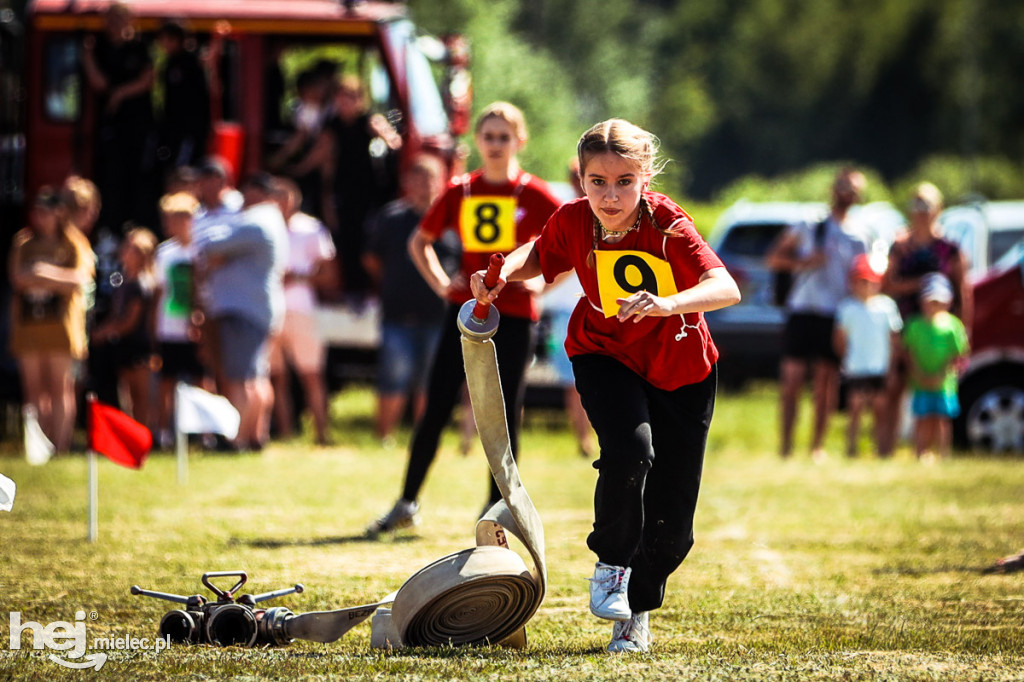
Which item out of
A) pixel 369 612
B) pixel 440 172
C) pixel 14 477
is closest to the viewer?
pixel 369 612

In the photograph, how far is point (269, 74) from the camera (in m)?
13.5

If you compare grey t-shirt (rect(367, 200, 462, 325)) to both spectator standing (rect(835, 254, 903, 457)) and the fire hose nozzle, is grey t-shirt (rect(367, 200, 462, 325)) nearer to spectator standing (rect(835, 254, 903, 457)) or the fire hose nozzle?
spectator standing (rect(835, 254, 903, 457))

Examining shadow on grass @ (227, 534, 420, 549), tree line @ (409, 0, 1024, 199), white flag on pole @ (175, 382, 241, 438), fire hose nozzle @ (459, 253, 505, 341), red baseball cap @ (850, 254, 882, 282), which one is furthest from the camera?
tree line @ (409, 0, 1024, 199)

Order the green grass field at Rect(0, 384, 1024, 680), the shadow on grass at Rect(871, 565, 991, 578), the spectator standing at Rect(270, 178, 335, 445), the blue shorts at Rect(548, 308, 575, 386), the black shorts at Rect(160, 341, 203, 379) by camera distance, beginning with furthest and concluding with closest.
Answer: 1. the blue shorts at Rect(548, 308, 575, 386)
2. the spectator standing at Rect(270, 178, 335, 445)
3. the black shorts at Rect(160, 341, 203, 379)
4. the shadow on grass at Rect(871, 565, 991, 578)
5. the green grass field at Rect(0, 384, 1024, 680)

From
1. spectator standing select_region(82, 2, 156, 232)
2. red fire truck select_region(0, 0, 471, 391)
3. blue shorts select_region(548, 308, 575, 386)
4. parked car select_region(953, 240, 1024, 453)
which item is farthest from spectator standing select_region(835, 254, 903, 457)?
spectator standing select_region(82, 2, 156, 232)

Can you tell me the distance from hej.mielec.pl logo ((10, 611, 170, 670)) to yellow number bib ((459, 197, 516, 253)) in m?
2.77

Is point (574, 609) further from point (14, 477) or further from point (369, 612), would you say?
point (14, 477)

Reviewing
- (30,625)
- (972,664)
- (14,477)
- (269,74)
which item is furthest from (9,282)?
(972,664)

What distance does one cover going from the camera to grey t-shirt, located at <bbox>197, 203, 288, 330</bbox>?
37.2ft

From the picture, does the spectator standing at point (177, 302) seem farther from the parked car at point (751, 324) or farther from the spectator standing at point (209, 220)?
the parked car at point (751, 324)

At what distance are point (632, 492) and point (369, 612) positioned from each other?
95 cm

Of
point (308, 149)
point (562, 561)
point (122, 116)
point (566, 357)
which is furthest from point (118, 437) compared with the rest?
point (308, 149)

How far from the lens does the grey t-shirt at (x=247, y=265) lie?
11.3 metres

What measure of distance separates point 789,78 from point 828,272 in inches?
2420
